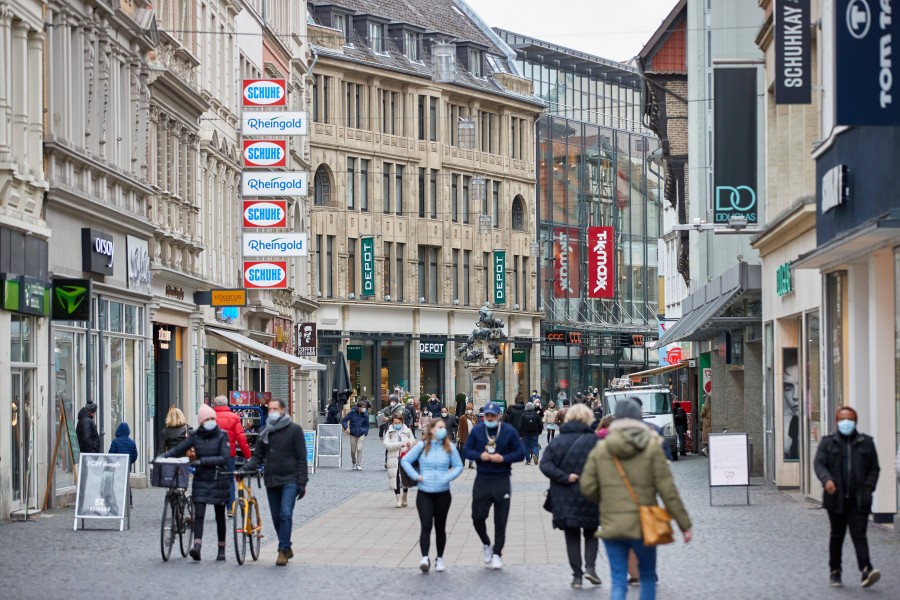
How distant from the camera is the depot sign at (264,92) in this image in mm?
39625

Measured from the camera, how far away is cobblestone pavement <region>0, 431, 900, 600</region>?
14992 millimetres

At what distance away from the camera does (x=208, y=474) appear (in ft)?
58.6

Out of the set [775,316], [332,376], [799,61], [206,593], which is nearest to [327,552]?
[206,593]

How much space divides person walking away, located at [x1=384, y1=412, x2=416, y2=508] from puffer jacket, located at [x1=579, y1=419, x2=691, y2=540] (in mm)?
15651

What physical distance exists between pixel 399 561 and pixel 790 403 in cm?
1222

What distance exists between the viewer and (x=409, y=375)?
75.8 metres

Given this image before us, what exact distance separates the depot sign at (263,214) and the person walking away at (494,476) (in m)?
23.0

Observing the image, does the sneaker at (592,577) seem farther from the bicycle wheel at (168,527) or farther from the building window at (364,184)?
the building window at (364,184)

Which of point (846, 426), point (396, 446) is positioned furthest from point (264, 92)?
point (846, 426)

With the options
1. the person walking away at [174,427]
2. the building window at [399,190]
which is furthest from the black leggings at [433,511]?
the building window at [399,190]

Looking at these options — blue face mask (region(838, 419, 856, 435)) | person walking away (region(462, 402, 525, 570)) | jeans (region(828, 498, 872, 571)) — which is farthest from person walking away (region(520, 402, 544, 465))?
jeans (region(828, 498, 872, 571))

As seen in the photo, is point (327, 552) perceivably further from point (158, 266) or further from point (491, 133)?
point (491, 133)

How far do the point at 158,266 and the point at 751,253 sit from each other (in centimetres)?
1299

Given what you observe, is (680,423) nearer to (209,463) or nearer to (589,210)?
(209,463)
